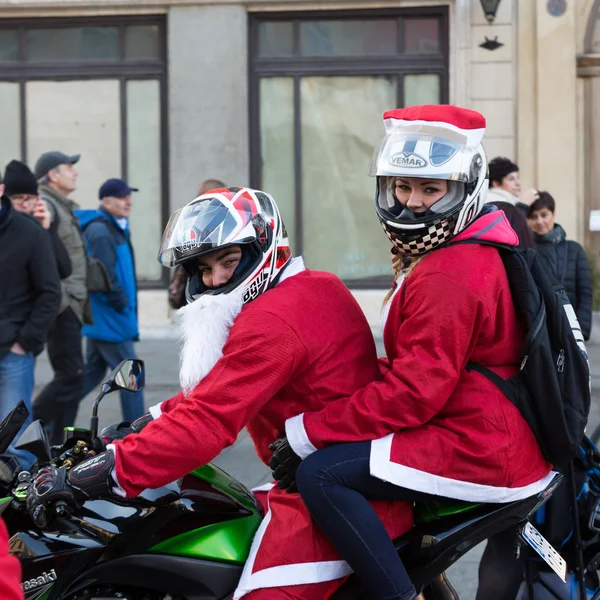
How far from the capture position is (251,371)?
266 centimetres

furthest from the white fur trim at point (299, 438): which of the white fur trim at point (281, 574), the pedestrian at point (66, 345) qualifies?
the pedestrian at point (66, 345)

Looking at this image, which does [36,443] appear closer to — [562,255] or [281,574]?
[281,574]

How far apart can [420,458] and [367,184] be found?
10.5 metres

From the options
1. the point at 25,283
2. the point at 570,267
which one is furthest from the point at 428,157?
the point at 570,267

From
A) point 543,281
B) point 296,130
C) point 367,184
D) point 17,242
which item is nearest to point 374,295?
point 367,184

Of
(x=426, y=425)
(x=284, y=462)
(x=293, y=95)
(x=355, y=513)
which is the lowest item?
(x=355, y=513)

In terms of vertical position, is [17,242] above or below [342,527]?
above

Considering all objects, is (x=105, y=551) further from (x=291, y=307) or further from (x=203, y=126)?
(x=203, y=126)

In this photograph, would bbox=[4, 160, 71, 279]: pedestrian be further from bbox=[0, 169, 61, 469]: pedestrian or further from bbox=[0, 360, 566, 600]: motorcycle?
bbox=[0, 360, 566, 600]: motorcycle

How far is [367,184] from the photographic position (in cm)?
1301

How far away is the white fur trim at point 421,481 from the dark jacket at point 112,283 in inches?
184

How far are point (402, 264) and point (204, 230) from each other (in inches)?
27.2

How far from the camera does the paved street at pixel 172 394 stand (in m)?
4.88

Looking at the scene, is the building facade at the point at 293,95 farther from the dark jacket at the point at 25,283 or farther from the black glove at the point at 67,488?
the black glove at the point at 67,488
